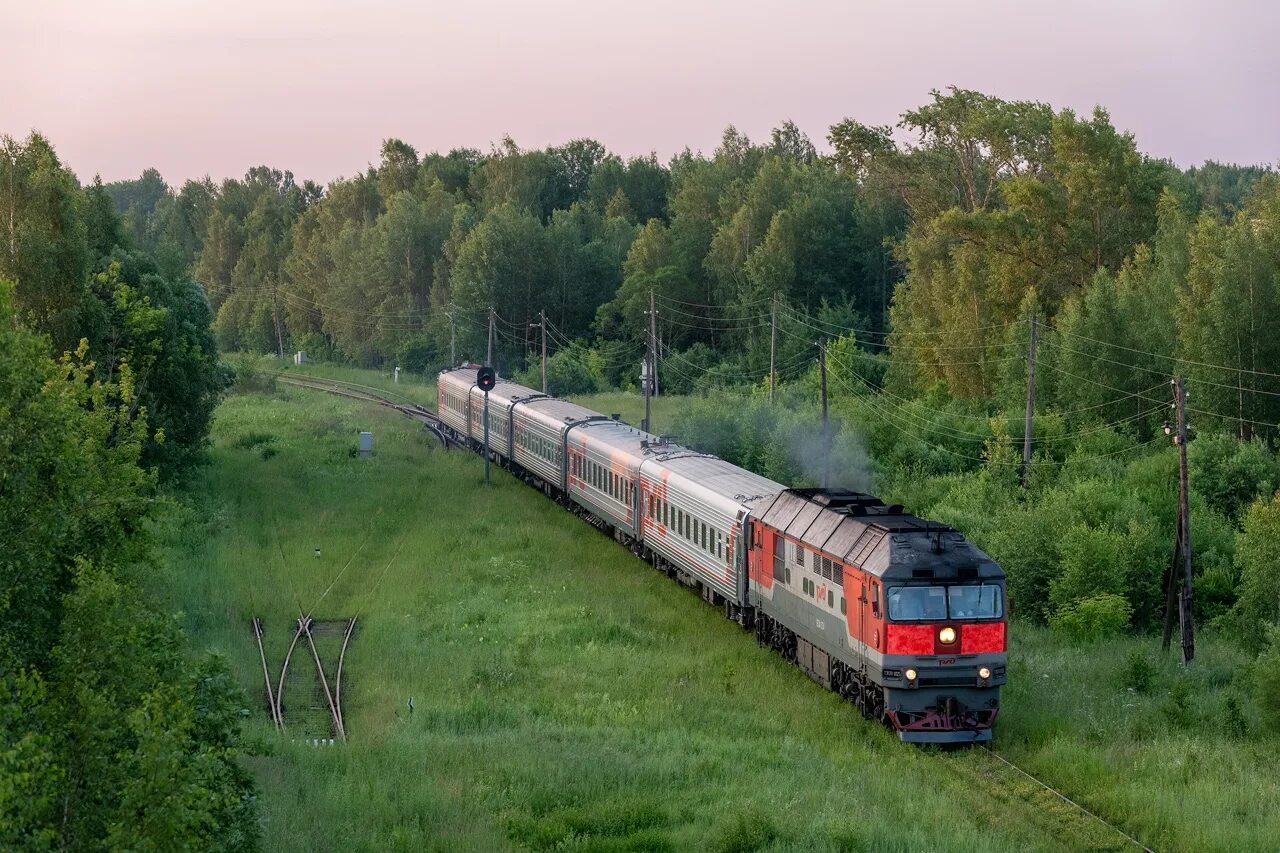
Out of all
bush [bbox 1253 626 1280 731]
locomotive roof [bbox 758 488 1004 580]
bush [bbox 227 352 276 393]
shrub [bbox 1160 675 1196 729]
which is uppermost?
locomotive roof [bbox 758 488 1004 580]

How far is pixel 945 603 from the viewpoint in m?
20.5

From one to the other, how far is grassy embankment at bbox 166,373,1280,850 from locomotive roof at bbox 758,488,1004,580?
249cm

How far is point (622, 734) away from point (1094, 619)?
14.3 metres

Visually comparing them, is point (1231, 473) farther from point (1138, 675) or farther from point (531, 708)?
point (531, 708)

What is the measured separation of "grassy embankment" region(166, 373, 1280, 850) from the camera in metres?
16.7

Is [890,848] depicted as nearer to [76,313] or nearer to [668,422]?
[76,313]

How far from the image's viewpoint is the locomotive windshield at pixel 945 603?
66.8ft

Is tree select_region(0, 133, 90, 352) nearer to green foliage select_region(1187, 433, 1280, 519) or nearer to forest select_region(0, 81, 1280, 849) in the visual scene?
forest select_region(0, 81, 1280, 849)

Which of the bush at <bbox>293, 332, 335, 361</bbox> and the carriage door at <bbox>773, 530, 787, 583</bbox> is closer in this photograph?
the carriage door at <bbox>773, 530, 787, 583</bbox>

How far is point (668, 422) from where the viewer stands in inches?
2371

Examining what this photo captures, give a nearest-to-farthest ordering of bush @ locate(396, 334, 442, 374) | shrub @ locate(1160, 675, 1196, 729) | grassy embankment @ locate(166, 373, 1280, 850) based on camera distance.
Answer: grassy embankment @ locate(166, 373, 1280, 850)
shrub @ locate(1160, 675, 1196, 729)
bush @ locate(396, 334, 442, 374)

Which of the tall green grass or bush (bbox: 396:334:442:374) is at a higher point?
bush (bbox: 396:334:442:374)

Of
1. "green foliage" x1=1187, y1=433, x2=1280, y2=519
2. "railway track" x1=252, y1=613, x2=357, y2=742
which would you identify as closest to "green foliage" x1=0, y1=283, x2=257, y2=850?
"railway track" x1=252, y1=613, x2=357, y2=742

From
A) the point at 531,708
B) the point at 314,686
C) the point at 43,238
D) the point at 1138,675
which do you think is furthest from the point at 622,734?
the point at 43,238
